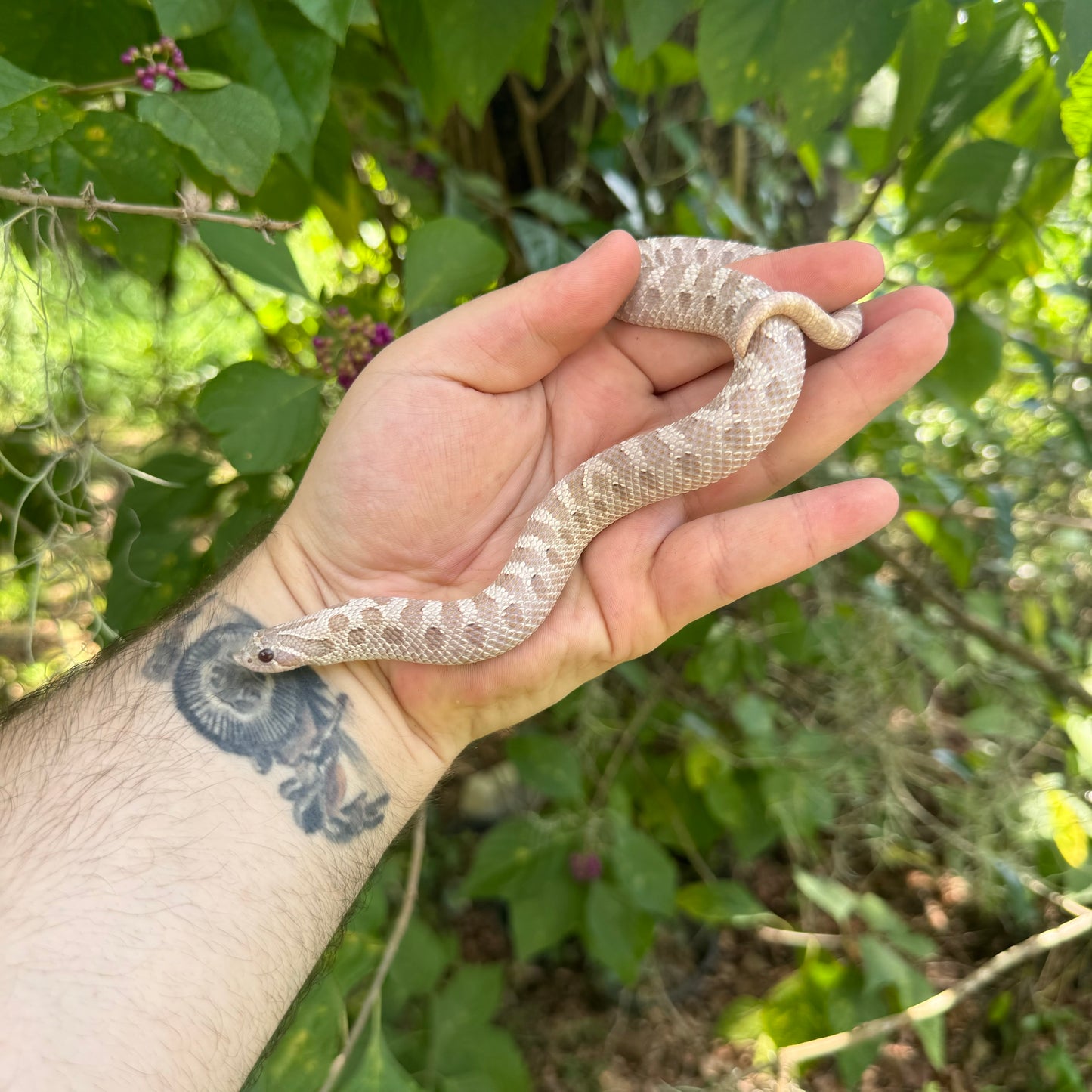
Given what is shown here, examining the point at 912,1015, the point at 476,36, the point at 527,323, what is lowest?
the point at 912,1015

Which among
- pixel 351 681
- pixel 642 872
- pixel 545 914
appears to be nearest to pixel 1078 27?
pixel 351 681

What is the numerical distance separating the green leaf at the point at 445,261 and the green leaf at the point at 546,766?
202cm

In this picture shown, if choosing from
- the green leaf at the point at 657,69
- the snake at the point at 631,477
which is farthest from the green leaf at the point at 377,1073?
the green leaf at the point at 657,69

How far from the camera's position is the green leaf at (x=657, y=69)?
3.49m

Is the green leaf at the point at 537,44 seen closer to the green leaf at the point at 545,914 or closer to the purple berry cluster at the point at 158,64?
the purple berry cluster at the point at 158,64

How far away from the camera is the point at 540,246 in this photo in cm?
359

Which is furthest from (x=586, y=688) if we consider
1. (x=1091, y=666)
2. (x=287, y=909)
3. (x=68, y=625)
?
(x=68, y=625)

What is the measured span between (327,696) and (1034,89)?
3.60 metres

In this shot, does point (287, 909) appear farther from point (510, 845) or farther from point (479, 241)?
point (479, 241)

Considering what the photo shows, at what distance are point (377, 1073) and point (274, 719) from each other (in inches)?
50.2

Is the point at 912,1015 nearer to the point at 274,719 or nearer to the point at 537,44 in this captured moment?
the point at 274,719

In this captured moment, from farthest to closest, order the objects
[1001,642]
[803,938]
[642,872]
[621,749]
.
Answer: [1001,642] < [803,938] < [621,749] < [642,872]

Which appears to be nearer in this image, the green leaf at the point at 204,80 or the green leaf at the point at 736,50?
the green leaf at the point at 204,80

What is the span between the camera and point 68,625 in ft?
17.8
